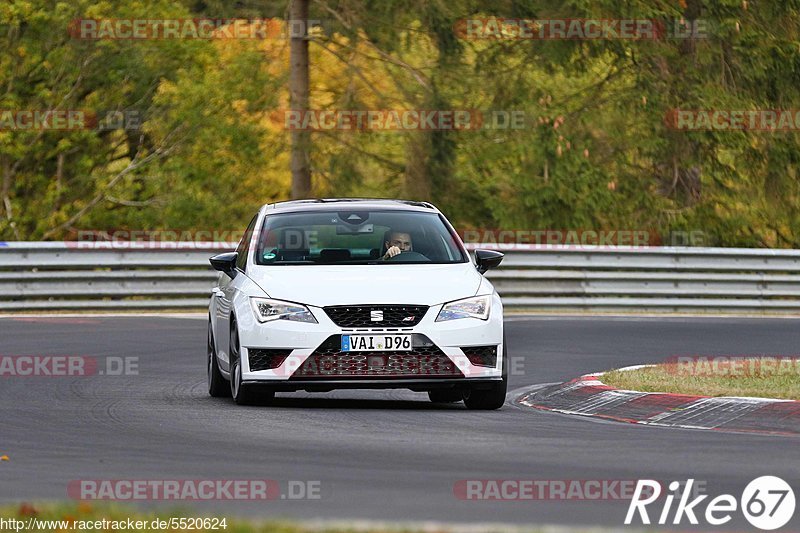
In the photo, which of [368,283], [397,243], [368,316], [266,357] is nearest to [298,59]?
[397,243]

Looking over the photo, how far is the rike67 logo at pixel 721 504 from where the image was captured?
8117 millimetres

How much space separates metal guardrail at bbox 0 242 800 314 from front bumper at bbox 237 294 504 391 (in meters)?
13.2

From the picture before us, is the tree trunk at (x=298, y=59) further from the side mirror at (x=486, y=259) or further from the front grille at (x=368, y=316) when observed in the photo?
the front grille at (x=368, y=316)

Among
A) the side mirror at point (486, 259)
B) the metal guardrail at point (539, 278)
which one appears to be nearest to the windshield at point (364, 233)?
the side mirror at point (486, 259)

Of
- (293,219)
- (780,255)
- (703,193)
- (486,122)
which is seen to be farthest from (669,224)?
(293,219)

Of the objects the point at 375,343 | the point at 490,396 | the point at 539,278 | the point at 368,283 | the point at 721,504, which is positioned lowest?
the point at 539,278

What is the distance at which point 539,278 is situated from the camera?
2712 centimetres

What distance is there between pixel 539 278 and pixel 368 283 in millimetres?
14256

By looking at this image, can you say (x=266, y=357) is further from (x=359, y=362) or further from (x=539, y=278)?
(x=539, y=278)

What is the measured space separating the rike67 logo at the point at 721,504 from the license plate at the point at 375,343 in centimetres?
381

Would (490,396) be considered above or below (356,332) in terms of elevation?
below

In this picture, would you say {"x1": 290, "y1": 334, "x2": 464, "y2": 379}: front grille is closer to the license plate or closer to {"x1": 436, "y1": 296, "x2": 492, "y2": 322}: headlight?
the license plate

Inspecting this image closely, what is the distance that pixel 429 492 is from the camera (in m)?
8.88

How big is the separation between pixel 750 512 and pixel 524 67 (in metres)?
35.0
